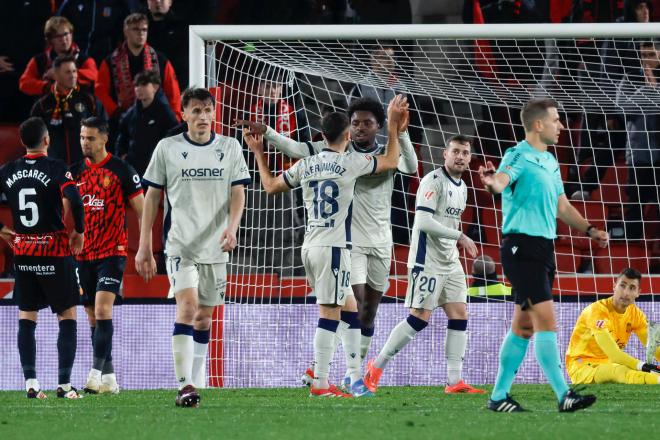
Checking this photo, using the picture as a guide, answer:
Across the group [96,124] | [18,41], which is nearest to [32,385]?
[96,124]

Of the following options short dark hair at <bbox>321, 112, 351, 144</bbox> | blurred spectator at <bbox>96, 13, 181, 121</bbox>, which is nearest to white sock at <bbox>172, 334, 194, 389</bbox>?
short dark hair at <bbox>321, 112, 351, 144</bbox>

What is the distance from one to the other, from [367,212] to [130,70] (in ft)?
16.1

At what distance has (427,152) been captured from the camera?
41.4 ft

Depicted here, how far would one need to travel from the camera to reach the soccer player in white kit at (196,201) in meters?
7.39

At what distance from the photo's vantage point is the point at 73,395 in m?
8.41

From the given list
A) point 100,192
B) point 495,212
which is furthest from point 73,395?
point 495,212

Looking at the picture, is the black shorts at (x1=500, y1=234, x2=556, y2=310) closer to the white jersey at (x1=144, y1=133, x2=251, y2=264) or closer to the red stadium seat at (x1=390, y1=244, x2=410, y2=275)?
the white jersey at (x1=144, y1=133, x2=251, y2=264)

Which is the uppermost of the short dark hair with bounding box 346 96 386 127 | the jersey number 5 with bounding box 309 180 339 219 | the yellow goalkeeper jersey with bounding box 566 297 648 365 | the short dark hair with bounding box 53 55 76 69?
the short dark hair with bounding box 53 55 76 69

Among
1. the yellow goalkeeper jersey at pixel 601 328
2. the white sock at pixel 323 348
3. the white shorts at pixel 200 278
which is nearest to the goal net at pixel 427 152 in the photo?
the yellow goalkeeper jersey at pixel 601 328

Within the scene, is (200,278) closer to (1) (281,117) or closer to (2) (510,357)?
(2) (510,357)

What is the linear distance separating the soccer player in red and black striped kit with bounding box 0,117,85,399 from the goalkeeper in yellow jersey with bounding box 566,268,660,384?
4.38m

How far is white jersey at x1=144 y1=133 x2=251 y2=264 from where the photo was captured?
745 centimetres

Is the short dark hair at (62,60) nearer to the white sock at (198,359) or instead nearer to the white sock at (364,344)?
the white sock at (198,359)

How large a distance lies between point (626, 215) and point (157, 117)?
505cm
